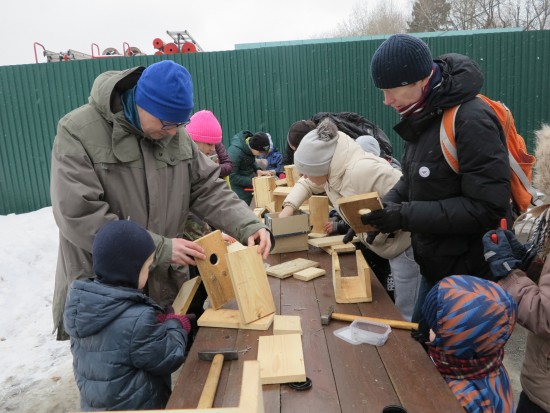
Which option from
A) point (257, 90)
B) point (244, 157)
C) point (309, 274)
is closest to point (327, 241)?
point (309, 274)

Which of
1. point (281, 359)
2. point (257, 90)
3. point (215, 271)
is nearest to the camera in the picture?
point (281, 359)

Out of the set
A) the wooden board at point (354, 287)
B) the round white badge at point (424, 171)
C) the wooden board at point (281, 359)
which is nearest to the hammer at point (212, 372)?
the wooden board at point (281, 359)

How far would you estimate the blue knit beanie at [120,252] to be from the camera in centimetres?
169

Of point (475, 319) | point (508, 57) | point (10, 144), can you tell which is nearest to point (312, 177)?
point (475, 319)

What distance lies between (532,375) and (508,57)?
7.77m

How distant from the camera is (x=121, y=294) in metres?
1.66

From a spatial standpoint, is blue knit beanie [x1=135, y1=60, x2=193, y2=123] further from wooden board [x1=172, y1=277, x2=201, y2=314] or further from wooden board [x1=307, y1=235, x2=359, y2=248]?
wooden board [x1=307, y1=235, x2=359, y2=248]

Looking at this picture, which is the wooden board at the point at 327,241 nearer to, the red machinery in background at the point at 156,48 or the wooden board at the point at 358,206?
the wooden board at the point at 358,206

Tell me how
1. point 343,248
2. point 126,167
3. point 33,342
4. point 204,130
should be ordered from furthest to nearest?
point 204,130 < point 33,342 < point 343,248 < point 126,167

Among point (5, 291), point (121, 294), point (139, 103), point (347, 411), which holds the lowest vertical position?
point (5, 291)

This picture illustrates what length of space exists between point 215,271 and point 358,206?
731 mm

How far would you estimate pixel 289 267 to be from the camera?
2.66m

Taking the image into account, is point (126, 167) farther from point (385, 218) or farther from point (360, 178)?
point (360, 178)

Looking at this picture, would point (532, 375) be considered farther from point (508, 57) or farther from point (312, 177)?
point (508, 57)
